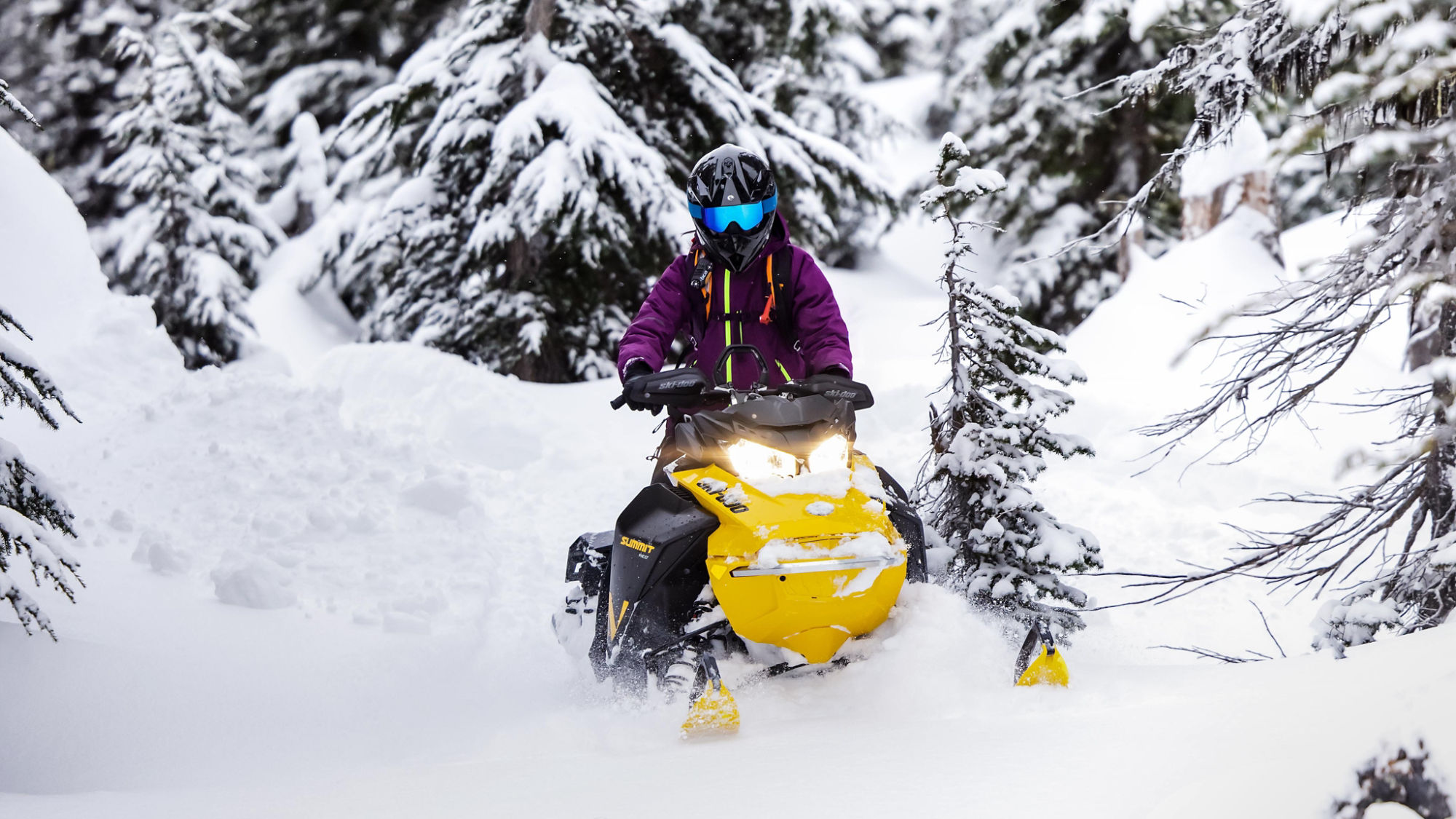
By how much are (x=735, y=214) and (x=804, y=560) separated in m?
1.67

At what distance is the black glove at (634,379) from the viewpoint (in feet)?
13.9

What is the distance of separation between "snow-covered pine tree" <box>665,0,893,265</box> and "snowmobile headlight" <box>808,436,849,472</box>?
851 centimetres

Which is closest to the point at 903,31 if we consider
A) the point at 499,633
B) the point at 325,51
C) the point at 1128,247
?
the point at 325,51

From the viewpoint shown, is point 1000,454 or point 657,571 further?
point 1000,454

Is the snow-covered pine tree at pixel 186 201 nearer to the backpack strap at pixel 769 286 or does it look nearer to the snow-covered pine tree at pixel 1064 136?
the snow-covered pine tree at pixel 1064 136

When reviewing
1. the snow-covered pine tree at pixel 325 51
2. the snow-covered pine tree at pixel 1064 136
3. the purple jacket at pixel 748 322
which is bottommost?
the purple jacket at pixel 748 322

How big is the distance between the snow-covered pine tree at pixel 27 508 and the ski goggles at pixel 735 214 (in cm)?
264

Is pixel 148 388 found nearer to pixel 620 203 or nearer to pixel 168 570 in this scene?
pixel 168 570

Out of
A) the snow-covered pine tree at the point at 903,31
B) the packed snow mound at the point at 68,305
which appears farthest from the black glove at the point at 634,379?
the snow-covered pine tree at the point at 903,31

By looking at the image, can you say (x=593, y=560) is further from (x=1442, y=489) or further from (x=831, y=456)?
(x=1442, y=489)

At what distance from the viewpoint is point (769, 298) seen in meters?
4.77

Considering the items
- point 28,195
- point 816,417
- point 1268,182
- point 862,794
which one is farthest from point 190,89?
point 862,794

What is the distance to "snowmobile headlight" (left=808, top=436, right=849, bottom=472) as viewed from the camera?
387cm

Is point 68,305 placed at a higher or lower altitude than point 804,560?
higher
